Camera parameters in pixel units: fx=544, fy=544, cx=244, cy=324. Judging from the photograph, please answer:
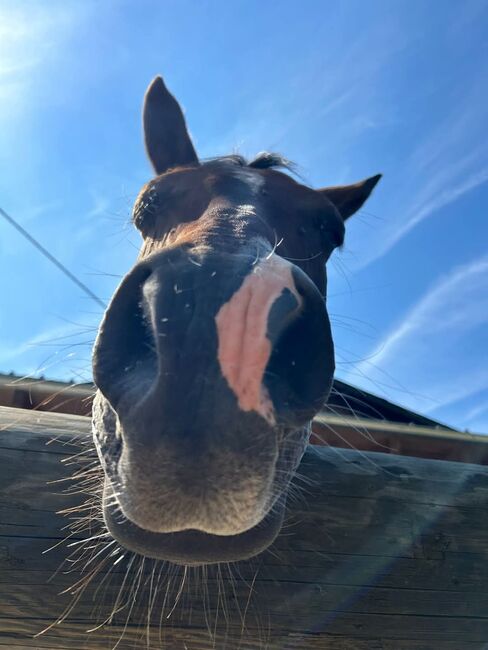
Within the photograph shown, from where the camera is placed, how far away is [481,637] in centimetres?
203

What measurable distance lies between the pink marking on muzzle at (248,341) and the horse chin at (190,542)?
0.34 metres

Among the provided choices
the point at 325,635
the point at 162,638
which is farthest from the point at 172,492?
the point at 325,635

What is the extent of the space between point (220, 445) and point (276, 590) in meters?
0.97

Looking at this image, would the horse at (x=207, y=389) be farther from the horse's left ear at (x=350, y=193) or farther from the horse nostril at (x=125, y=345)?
the horse's left ear at (x=350, y=193)

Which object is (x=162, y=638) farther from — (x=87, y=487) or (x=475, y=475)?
(x=475, y=475)

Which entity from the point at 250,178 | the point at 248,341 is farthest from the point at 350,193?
the point at 248,341

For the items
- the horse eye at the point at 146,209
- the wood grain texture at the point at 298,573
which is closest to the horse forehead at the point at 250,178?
the horse eye at the point at 146,209

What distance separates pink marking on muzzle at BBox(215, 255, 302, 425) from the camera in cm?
123

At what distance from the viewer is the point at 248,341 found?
4.17 ft

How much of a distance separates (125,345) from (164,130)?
214 cm

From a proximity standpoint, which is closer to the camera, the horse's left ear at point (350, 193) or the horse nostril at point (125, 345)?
the horse nostril at point (125, 345)

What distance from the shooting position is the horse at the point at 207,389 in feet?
3.92

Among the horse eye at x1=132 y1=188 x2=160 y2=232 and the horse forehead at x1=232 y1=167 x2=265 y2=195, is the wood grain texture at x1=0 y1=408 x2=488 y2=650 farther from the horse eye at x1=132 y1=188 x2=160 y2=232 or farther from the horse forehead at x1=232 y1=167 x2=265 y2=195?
the horse forehead at x1=232 y1=167 x2=265 y2=195

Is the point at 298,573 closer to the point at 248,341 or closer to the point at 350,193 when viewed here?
the point at 248,341
